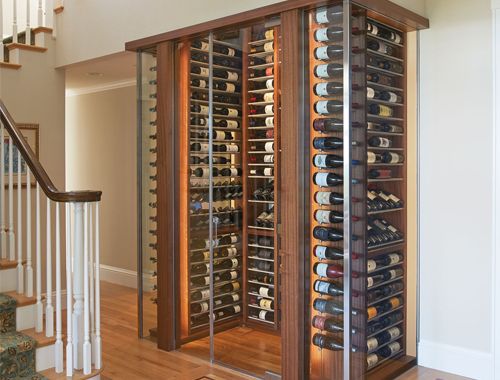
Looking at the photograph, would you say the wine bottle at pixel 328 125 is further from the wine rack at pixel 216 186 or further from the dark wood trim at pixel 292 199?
the wine rack at pixel 216 186

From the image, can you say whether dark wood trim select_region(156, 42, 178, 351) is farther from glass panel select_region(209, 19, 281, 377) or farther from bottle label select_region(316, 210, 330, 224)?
bottle label select_region(316, 210, 330, 224)

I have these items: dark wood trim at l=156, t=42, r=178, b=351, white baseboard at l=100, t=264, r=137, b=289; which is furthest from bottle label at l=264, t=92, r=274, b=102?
white baseboard at l=100, t=264, r=137, b=289

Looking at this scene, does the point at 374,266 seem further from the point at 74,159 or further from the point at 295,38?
the point at 74,159

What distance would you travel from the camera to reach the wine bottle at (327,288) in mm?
3344

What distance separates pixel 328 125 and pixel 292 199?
54cm

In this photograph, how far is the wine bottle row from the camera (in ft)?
12.9

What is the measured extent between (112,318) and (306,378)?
2498 millimetres

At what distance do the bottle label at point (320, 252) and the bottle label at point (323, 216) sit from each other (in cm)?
17

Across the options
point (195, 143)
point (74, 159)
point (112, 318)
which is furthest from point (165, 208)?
point (74, 159)

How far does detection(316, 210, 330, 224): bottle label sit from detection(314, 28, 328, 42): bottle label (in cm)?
111

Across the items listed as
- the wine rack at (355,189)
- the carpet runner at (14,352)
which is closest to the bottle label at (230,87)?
the wine rack at (355,189)

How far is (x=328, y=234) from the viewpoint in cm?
339

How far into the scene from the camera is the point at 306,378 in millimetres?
3529

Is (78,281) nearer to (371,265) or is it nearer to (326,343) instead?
(326,343)
